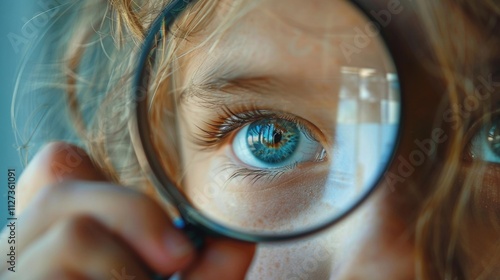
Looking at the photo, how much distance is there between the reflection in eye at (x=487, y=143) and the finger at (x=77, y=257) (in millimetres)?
782

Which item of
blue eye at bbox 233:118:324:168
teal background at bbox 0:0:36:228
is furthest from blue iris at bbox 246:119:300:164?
teal background at bbox 0:0:36:228

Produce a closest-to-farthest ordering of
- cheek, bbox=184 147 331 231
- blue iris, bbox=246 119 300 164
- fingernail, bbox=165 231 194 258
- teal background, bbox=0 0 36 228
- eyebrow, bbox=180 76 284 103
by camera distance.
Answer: fingernail, bbox=165 231 194 258 < cheek, bbox=184 147 331 231 < eyebrow, bbox=180 76 284 103 < blue iris, bbox=246 119 300 164 < teal background, bbox=0 0 36 228

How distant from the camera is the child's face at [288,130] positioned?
1.10 metres

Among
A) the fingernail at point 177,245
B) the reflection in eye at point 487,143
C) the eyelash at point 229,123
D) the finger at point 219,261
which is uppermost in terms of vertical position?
the fingernail at point 177,245

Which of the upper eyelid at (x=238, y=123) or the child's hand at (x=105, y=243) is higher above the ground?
the child's hand at (x=105, y=243)

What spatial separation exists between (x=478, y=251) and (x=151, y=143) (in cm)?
75

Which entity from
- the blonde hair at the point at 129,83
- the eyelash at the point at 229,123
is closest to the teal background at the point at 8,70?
the blonde hair at the point at 129,83

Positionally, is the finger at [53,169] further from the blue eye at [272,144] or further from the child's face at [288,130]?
the blue eye at [272,144]

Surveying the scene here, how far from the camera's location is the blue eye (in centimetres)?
130

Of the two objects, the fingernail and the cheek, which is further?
the cheek

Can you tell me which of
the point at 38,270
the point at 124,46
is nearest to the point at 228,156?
the point at 124,46

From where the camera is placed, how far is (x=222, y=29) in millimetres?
1246

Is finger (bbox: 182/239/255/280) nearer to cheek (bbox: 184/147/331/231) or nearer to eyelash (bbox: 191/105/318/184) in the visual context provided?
cheek (bbox: 184/147/331/231)

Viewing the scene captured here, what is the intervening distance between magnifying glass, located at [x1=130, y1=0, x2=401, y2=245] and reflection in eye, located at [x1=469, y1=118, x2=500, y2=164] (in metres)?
0.32
